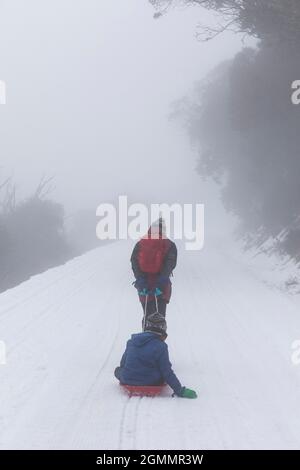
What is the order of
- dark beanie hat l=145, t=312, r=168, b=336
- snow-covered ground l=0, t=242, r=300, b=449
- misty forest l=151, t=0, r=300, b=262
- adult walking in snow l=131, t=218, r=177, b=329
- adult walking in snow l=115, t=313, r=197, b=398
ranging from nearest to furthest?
snow-covered ground l=0, t=242, r=300, b=449, adult walking in snow l=115, t=313, r=197, b=398, dark beanie hat l=145, t=312, r=168, b=336, adult walking in snow l=131, t=218, r=177, b=329, misty forest l=151, t=0, r=300, b=262

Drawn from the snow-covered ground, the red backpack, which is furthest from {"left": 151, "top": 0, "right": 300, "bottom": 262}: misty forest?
the red backpack

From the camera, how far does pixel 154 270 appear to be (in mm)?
8031

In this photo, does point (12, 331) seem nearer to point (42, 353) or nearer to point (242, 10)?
point (42, 353)

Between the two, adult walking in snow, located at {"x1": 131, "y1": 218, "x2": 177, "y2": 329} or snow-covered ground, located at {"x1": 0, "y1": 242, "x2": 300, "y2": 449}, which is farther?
adult walking in snow, located at {"x1": 131, "y1": 218, "x2": 177, "y2": 329}

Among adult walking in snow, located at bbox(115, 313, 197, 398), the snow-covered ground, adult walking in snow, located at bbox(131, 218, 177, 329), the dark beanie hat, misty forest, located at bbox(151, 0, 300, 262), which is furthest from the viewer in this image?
misty forest, located at bbox(151, 0, 300, 262)

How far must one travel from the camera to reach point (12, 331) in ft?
31.9

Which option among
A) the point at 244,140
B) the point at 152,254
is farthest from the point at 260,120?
the point at 152,254

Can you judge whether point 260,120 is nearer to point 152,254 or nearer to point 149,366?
point 152,254

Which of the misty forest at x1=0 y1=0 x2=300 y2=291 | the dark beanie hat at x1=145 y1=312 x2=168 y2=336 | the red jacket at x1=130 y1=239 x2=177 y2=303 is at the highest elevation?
the misty forest at x1=0 y1=0 x2=300 y2=291

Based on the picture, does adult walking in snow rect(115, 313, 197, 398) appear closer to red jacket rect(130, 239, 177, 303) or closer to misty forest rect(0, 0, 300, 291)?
red jacket rect(130, 239, 177, 303)

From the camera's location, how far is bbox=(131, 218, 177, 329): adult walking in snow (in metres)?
8.03

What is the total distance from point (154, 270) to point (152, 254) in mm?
224

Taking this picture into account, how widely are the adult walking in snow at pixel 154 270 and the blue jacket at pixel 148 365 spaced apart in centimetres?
122

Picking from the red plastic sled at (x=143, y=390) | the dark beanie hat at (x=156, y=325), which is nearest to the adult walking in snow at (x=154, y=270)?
the dark beanie hat at (x=156, y=325)
